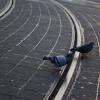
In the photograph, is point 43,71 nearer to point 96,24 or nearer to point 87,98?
point 87,98

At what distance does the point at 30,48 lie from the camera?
14.0 metres

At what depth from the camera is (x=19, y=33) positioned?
16.5 metres

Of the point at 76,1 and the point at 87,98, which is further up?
the point at 87,98

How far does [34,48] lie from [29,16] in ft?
25.3

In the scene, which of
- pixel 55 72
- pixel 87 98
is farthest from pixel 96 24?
pixel 87 98

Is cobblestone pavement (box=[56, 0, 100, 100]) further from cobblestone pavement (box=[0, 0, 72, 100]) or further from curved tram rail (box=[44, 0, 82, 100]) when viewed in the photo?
cobblestone pavement (box=[0, 0, 72, 100])

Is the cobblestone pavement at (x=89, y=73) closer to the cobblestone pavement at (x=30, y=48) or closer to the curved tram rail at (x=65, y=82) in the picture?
the curved tram rail at (x=65, y=82)

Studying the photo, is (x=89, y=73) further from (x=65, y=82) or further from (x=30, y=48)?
(x=30, y=48)

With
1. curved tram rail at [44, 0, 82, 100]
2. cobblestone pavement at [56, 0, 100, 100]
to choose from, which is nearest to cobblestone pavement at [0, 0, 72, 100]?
curved tram rail at [44, 0, 82, 100]

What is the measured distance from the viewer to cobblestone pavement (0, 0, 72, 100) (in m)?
10.1

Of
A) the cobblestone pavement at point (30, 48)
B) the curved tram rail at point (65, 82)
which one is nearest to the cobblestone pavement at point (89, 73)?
the curved tram rail at point (65, 82)

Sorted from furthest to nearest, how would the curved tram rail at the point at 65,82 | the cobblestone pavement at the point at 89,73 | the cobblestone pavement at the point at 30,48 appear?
the cobblestone pavement at the point at 30,48
the cobblestone pavement at the point at 89,73
the curved tram rail at the point at 65,82

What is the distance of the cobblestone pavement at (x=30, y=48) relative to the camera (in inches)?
398

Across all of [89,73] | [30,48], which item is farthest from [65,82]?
[30,48]
